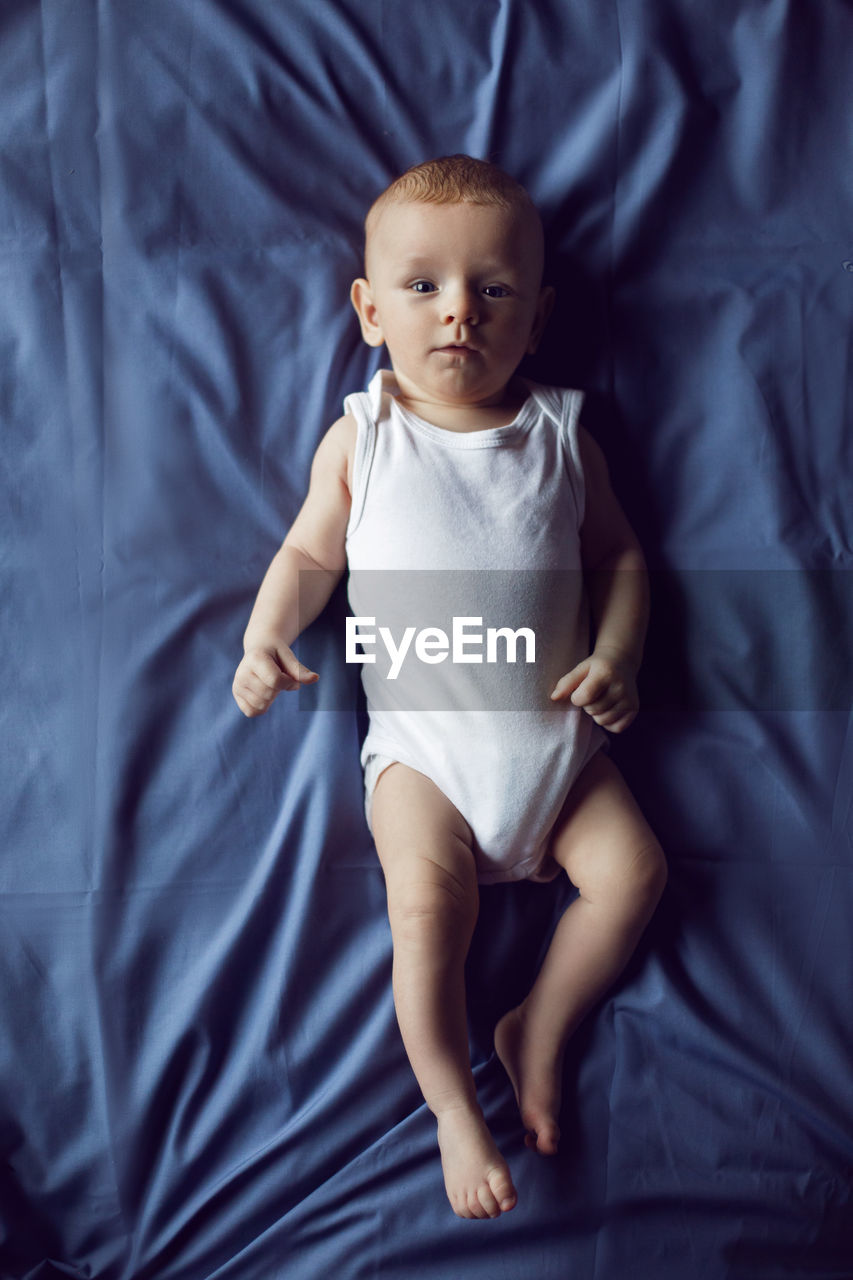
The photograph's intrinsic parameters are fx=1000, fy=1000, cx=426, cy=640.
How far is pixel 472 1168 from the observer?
0.89m

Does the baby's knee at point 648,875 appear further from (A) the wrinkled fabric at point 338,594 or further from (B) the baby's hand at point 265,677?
(B) the baby's hand at point 265,677

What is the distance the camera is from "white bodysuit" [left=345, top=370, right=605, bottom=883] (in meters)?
0.97

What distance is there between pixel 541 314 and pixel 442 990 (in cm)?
68

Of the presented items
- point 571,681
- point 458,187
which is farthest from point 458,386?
point 571,681

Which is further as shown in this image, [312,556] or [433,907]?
[312,556]

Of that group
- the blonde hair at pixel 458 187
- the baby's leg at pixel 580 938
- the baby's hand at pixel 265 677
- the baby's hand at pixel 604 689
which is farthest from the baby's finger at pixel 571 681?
the blonde hair at pixel 458 187

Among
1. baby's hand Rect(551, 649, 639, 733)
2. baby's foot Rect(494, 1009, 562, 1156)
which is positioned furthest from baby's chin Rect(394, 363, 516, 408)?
baby's foot Rect(494, 1009, 562, 1156)

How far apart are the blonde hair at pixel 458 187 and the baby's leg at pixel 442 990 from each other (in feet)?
1.95

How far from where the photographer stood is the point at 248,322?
1068mm

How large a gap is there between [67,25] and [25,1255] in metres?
1.25

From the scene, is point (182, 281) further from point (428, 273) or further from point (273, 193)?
point (428, 273)

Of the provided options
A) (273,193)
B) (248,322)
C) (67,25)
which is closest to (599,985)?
(248,322)

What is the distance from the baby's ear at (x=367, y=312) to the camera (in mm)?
1032

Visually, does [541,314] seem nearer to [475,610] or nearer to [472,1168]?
[475,610]
